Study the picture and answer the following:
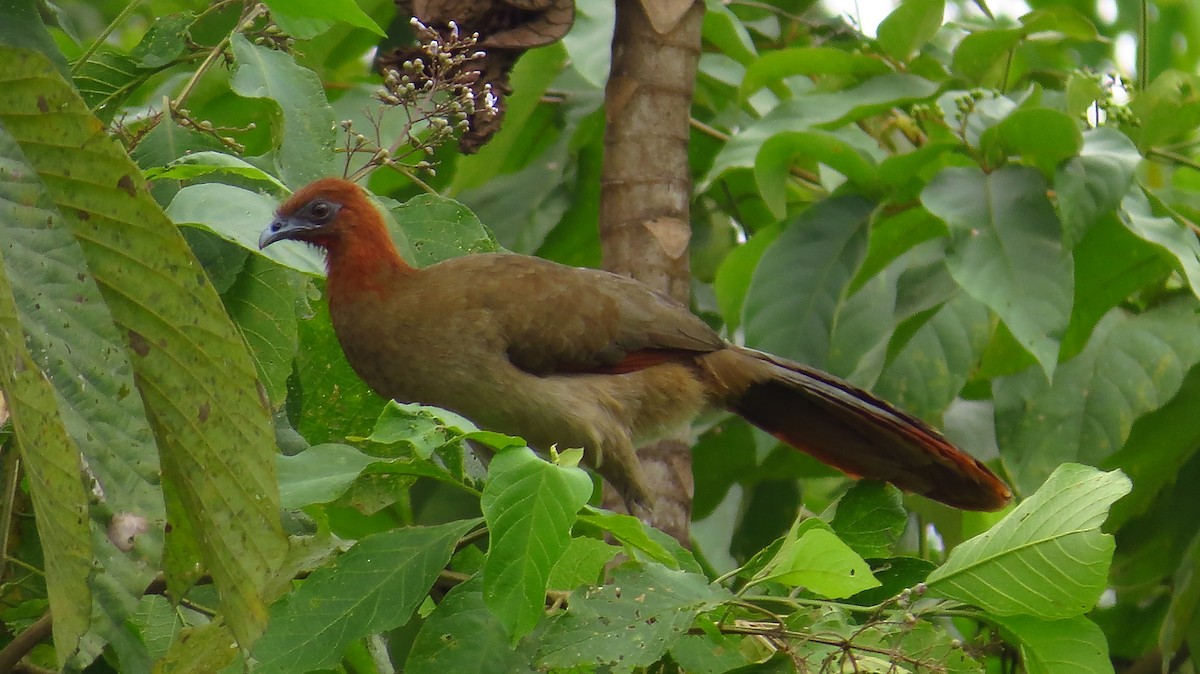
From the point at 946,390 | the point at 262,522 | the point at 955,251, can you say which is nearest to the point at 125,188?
the point at 262,522

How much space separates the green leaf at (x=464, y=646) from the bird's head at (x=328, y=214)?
152 cm

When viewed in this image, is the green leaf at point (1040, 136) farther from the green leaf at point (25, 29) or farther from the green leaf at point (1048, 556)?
the green leaf at point (25, 29)

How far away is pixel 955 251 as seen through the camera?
3186mm

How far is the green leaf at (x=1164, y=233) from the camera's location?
3.16 metres

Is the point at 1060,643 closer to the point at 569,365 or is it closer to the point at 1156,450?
the point at 1156,450

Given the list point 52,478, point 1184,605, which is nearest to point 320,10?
point 52,478

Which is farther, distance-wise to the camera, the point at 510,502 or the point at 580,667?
the point at 580,667

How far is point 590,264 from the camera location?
4.70 metres

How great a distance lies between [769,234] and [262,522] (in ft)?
8.75

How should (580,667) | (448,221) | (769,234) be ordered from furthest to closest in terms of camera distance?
(769,234) < (448,221) < (580,667)

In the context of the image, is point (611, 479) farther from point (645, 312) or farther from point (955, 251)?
point (955, 251)

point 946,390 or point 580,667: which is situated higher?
point 580,667

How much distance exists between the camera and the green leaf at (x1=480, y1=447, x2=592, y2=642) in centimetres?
161

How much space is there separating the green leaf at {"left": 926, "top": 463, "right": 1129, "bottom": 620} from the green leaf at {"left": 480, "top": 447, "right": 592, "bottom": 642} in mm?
615
